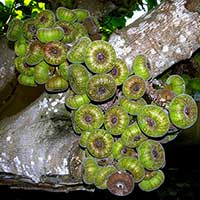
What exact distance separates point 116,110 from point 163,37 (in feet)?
0.86

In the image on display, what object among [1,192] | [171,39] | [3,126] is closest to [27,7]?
[3,126]

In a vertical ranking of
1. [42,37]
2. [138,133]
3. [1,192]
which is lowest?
[1,192]

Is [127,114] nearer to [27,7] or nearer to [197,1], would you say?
[197,1]

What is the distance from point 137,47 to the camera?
1.18 metres

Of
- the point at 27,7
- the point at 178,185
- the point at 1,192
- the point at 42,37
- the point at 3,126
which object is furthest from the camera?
the point at 178,185

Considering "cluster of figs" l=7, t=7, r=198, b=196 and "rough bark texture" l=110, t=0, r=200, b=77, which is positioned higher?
"rough bark texture" l=110, t=0, r=200, b=77

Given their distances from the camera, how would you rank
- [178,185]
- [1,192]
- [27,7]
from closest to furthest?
[27,7] → [1,192] → [178,185]

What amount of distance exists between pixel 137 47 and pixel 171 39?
0.10 metres

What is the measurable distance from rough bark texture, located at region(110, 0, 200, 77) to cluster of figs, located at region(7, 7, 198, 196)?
6 centimetres

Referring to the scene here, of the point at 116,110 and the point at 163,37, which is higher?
the point at 163,37

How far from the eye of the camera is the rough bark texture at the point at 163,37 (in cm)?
116

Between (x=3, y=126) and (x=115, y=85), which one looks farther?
(x=3, y=126)

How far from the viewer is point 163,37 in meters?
1.17

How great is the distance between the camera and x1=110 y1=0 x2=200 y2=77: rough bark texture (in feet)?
3.82
